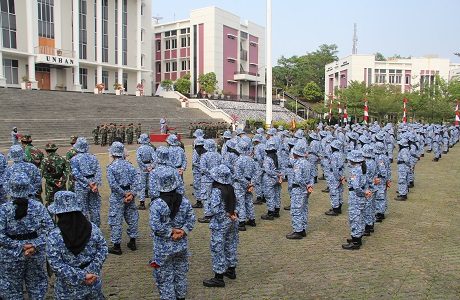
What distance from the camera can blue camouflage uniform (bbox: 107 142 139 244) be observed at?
726 cm

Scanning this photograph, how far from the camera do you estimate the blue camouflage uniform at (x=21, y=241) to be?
177 inches

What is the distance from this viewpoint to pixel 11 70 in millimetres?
35688

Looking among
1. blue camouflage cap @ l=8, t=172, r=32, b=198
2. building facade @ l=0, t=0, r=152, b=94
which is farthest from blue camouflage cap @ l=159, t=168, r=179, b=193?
building facade @ l=0, t=0, r=152, b=94

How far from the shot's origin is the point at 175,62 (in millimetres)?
57031

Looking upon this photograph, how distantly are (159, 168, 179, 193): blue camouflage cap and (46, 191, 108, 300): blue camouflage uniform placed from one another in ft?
3.28

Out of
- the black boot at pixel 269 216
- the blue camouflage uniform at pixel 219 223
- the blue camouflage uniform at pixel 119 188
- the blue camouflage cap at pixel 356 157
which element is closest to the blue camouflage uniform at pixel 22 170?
the blue camouflage uniform at pixel 119 188

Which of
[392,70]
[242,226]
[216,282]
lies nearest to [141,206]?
[242,226]

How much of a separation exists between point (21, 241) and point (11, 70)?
3585 centimetres

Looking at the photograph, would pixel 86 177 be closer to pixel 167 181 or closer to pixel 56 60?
pixel 167 181

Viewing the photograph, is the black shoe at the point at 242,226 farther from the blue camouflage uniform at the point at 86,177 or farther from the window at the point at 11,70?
the window at the point at 11,70

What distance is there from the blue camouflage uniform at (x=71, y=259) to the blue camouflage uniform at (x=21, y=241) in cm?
83

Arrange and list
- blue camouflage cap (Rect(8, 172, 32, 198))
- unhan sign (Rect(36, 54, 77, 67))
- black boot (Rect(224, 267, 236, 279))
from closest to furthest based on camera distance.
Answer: blue camouflage cap (Rect(8, 172, 32, 198)) → black boot (Rect(224, 267, 236, 279)) → unhan sign (Rect(36, 54, 77, 67))

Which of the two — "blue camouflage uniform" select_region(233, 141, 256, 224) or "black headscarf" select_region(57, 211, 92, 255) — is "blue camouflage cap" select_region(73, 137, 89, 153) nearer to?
"blue camouflage uniform" select_region(233, 141, 256, 224)

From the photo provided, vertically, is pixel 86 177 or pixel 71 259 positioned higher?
pixel 86 177
